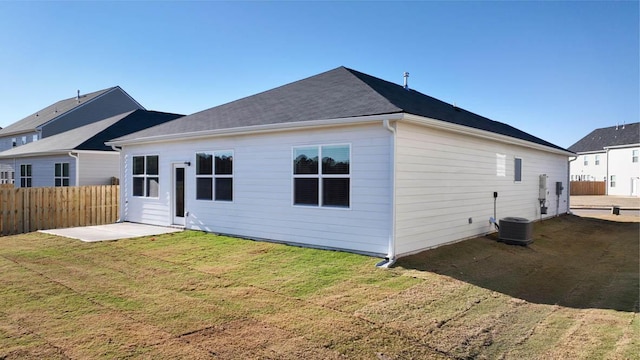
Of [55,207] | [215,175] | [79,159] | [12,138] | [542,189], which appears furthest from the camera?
[12,138]

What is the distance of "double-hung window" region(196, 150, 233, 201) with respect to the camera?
1080 centimetres

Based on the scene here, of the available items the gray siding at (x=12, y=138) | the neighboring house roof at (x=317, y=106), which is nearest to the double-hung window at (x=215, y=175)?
the neighboring house roof at (x=317, y=106)

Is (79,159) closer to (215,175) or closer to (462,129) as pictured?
(215,175)

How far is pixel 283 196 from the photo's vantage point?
949cm

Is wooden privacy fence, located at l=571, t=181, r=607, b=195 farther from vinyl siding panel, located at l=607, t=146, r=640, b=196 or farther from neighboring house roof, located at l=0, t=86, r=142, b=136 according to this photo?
neighboring house roof, located at l=0, t=86, r=142, b=136

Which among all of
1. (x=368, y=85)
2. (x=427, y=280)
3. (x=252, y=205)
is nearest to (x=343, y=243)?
(x=427, y=280)

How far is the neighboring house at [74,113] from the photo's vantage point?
101ft

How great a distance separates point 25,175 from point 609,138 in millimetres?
52326

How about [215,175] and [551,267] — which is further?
[215,175]

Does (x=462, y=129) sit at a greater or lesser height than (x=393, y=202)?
greater

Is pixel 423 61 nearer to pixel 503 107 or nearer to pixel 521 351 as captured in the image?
pixel 503 107

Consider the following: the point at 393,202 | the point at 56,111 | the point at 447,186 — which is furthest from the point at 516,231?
the point at 56,111

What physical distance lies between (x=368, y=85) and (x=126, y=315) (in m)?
7.60

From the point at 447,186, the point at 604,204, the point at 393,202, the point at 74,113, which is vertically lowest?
the point at 604,204
